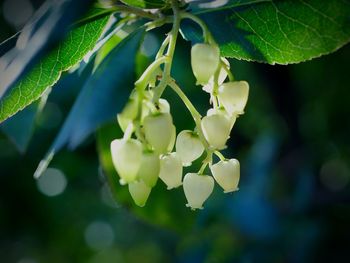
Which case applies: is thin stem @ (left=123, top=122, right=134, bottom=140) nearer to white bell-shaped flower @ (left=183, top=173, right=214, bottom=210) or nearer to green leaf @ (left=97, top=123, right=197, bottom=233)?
white bell-shaped flower @ (left=183, top=173, right=214, bottom=210)

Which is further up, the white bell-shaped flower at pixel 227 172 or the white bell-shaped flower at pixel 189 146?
the white bell-shaped flower at pixel 189 146

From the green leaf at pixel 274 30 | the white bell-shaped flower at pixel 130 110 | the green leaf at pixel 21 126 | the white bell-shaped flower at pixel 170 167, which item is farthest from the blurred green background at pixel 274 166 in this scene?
the white bell-shaped flower at pixel 130 110

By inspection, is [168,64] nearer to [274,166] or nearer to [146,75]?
[146,75]

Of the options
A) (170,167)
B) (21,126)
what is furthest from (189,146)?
(21,126)

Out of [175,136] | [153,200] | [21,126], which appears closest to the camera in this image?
[175,136]

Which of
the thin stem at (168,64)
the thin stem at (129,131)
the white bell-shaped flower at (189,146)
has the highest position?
the thin stem at (168,64)

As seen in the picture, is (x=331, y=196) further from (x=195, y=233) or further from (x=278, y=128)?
(x=195, y=233)

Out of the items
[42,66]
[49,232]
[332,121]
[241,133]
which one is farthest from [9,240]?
[42,66]

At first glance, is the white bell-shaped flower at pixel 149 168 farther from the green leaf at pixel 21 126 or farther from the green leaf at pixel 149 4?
the green leaf at pixel 21 126
